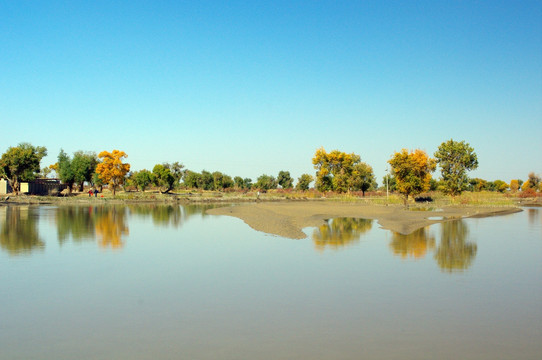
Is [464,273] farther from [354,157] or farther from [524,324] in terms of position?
[354,157]

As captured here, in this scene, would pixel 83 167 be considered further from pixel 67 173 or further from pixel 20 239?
pixel 20 239

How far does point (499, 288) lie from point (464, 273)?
6.39 feet

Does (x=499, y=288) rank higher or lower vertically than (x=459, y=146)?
lower

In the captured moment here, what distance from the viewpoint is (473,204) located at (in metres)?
58.3

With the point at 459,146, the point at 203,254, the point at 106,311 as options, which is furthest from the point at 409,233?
the point at 459,146

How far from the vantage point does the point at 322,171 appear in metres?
81.9

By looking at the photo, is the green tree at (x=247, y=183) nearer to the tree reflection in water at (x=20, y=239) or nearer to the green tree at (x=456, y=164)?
the green tree at (x=456, y=164)

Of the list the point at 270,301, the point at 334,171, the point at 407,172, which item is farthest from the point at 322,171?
the point at 270,301

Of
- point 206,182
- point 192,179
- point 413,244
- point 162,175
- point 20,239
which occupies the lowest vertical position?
point 413,244

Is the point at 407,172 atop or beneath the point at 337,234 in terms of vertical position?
atop

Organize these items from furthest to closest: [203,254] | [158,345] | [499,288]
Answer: [203,254] < [499,288] < [158,345]

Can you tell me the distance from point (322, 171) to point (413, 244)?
6198cm

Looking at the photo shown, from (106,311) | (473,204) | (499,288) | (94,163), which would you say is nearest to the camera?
(106,311)

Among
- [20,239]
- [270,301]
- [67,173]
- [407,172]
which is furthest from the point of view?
[67,173]
